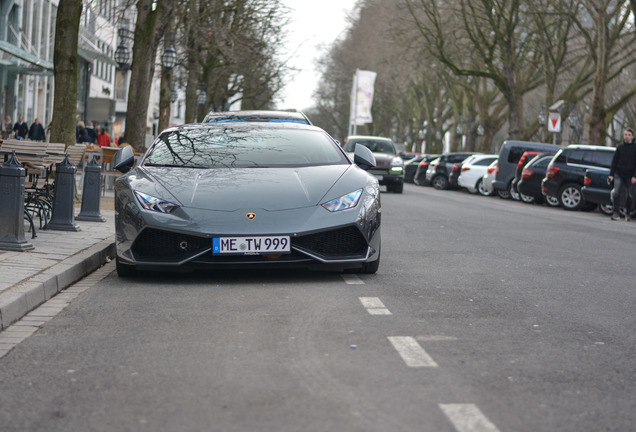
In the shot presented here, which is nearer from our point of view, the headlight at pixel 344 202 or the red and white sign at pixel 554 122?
the headlight at pixel 344 202

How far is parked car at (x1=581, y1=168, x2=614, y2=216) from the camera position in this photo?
25.2 m

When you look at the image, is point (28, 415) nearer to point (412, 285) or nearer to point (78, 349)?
point (78, 349)

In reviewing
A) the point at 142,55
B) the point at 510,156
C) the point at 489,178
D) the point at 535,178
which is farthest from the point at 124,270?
the point at 489,178

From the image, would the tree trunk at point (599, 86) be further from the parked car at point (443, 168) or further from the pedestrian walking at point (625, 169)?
the pedestrian walking at point (625, 169)

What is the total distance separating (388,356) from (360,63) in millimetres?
72914

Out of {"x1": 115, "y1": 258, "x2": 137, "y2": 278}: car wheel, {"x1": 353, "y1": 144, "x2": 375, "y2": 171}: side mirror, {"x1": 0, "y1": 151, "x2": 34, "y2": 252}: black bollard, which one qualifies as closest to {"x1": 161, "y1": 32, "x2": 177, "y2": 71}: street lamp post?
{"x1": 353, "y1": 144, "x2": 375, "y2": 171}: side mirror

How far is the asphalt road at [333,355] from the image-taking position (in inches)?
172

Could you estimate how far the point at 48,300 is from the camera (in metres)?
7.60

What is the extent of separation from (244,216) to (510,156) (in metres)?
26.8

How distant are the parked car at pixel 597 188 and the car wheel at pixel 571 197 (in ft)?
4.80

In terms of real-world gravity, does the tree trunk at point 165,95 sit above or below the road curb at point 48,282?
above

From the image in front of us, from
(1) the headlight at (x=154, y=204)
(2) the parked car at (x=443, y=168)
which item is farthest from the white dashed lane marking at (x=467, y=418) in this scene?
(2) the parked car at (x=443, y=168)

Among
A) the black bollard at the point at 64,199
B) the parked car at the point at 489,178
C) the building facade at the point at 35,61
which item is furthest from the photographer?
the building facade at the point at 35,61

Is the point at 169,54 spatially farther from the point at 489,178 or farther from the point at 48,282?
the point at 48,282
